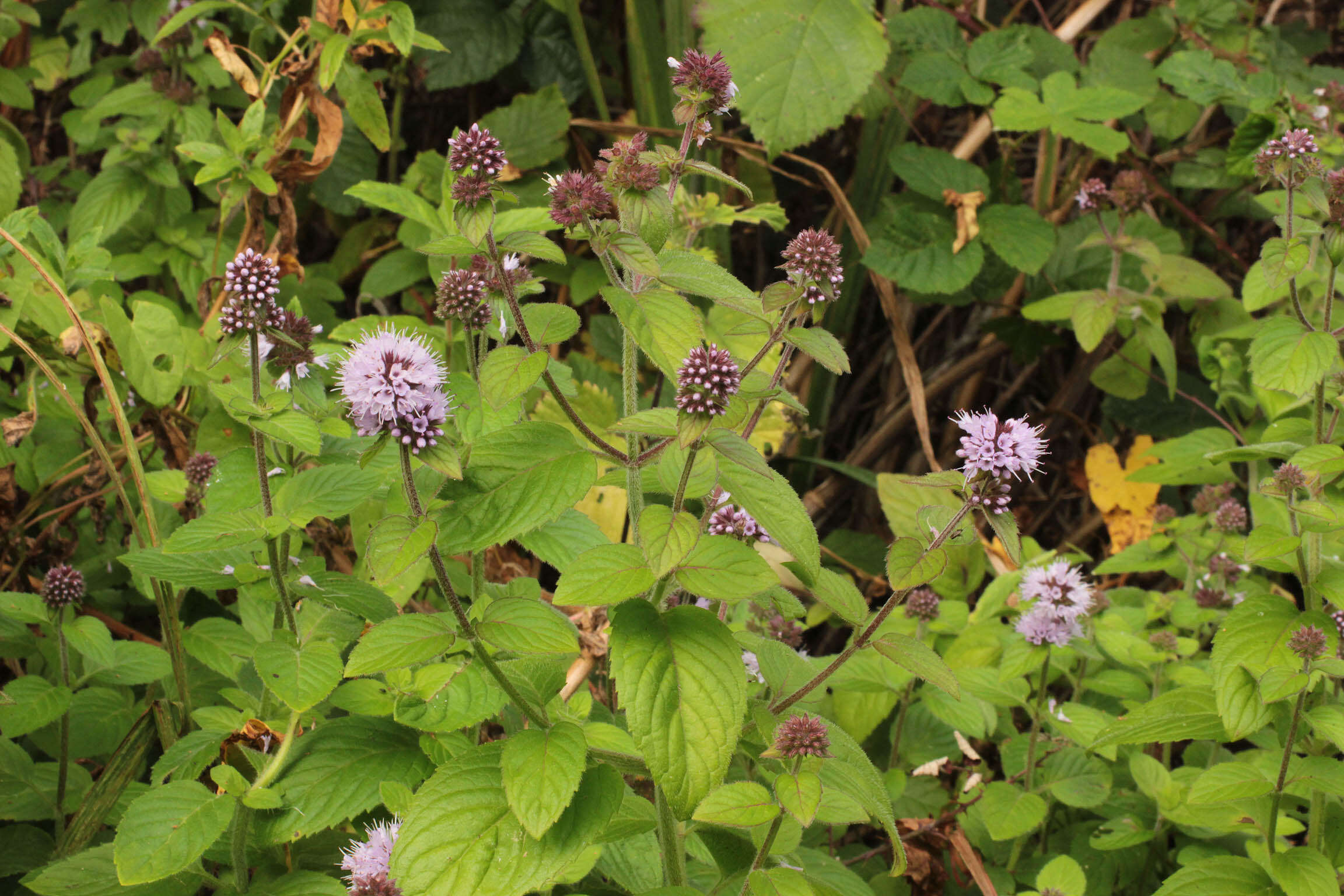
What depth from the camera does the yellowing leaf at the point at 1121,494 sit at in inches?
113

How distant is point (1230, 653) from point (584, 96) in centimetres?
253

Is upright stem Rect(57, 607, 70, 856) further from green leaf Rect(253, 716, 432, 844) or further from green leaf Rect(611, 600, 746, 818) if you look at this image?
green leaf Rect(611, 600, 746, 818)

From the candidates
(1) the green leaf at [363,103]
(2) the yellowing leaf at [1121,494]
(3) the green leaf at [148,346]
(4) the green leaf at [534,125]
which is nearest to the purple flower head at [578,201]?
(3) the green leaf at [148,346]

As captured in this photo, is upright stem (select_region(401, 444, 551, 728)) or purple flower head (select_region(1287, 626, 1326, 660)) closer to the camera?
upright stem (select_region(401, 444, 551, 728))

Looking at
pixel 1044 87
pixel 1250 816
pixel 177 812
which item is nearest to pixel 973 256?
pixel 1044 87

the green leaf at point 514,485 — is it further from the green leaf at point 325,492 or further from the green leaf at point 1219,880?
the green leaf at point 1219,880

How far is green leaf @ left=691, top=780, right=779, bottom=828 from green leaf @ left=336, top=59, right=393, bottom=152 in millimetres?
1754

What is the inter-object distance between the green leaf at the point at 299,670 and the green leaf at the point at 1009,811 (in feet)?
3.35

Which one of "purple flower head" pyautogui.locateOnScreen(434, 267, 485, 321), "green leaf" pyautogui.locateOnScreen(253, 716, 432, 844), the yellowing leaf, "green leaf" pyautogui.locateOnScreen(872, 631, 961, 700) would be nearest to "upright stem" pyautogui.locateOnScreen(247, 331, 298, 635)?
"green leaf" pyautogui.locateOnScreen(253, 716, 432, 844)

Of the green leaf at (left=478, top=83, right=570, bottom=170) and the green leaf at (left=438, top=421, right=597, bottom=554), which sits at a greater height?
the green leaf at (left=438, top=421, right=597, bottom=554)

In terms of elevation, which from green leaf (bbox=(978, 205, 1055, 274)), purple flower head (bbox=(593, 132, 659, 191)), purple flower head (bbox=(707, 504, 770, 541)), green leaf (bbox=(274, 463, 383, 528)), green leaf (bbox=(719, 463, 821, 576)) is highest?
purple flower head (bbox=(593, 132, 659, 191))

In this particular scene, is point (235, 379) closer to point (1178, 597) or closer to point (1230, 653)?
point (1230, 653)

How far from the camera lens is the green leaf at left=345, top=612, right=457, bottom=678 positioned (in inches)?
38.8

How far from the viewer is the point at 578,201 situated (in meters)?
1.00
